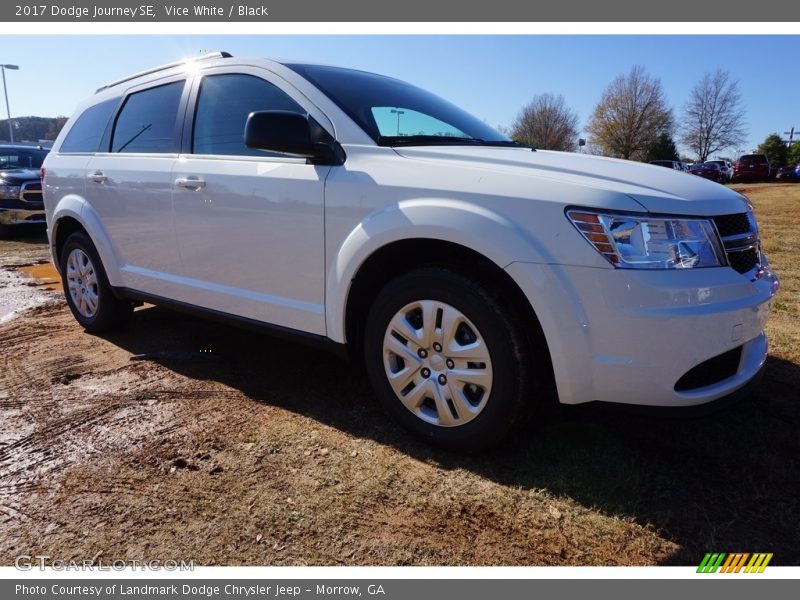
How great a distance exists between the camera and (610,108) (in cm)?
5416

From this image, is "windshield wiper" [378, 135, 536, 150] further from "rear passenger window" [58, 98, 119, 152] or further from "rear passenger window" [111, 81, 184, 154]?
"rear passenger window" [58, 98, 119, 152]

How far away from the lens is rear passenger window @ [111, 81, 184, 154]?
3.66 meters

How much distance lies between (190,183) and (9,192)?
9.69 meters

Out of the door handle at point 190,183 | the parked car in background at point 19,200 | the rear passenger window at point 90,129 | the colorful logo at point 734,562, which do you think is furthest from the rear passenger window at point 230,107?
the parked car in background at point 19,200

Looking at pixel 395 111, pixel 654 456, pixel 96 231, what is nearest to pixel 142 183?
pixel 96 231

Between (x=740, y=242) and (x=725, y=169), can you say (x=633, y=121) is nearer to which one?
(x=725, y=169)

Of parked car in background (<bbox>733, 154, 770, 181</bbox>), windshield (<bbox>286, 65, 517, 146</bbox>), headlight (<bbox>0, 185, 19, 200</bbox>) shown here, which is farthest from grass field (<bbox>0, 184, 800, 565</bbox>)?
parked car in background (<bbox>733, 154, 770, 181</bbox>)

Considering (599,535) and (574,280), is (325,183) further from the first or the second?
(599,535)

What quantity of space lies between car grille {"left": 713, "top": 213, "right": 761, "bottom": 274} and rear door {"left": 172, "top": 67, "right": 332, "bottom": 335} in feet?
5.73

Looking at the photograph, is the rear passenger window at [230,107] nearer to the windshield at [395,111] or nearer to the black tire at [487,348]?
the windshield at [395,111]

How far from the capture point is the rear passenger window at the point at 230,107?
3115 mm

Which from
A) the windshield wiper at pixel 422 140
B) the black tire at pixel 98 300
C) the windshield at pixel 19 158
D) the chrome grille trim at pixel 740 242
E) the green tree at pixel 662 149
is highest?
the green tree at pixel 662 149

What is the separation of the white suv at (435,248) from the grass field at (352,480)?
333 mm

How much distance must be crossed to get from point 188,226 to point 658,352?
266 cm
